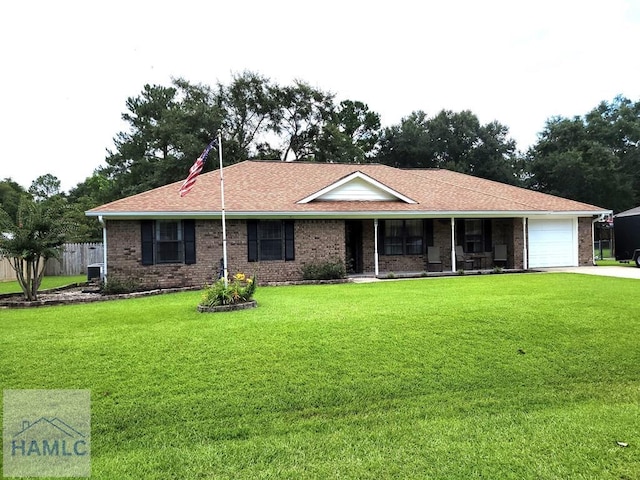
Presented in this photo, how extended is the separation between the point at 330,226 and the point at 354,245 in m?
2.31

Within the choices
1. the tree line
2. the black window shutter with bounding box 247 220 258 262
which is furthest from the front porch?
the tree line

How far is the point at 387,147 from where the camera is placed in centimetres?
4244

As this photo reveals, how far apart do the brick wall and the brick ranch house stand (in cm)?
3

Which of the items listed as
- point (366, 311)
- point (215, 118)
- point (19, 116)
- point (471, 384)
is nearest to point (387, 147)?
point (215, 118)

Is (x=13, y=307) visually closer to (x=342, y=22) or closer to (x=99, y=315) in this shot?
(x=99, y=315)

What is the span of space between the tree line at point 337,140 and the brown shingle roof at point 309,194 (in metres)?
12.5

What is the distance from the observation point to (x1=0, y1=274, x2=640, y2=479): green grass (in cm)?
347

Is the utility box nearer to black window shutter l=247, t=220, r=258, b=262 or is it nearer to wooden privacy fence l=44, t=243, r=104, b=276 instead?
wooden privacy fence l=44, t=243, r=104, b=276

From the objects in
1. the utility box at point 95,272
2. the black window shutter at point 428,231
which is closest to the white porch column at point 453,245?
the black window shutter at point 428,231

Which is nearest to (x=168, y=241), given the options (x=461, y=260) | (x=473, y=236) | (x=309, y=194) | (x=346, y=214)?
(x=309, y=194)

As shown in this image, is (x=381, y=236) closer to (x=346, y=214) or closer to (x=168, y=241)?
(x=346, y=214)

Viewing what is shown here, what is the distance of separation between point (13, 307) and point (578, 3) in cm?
1685

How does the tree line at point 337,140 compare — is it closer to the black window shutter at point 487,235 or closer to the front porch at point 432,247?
the front porch at point 432,247

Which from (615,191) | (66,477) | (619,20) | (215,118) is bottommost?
(66,477)
